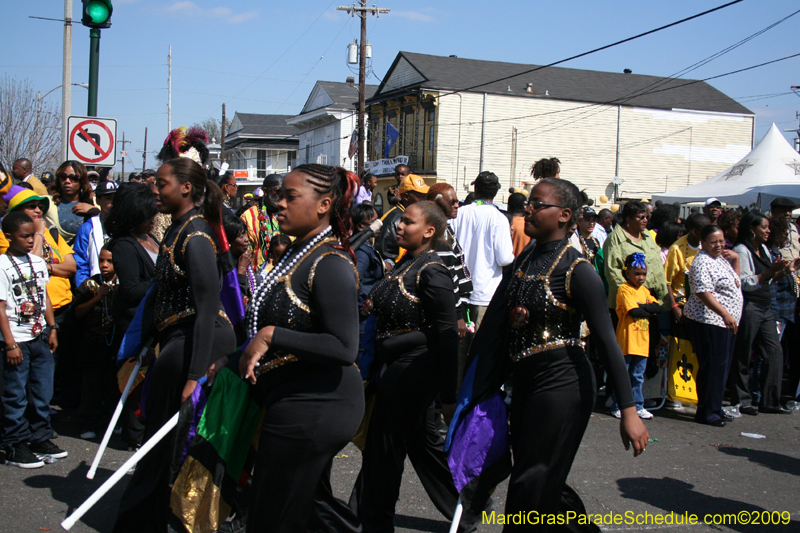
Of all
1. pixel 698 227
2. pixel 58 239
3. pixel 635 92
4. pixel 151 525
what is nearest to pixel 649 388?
pixel 698 227

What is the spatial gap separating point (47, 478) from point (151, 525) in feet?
5.67

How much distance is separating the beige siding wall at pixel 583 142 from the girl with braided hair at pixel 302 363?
33.2 metres

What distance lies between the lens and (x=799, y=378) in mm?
7945

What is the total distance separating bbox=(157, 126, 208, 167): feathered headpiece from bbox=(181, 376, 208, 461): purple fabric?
7.30 feet

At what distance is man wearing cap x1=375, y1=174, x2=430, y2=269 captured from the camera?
6379 millimetres

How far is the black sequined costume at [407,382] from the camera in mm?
3885

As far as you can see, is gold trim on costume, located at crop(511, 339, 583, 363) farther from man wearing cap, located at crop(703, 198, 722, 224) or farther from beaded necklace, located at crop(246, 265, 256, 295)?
man wearing cap, located at crop(703, 198, 722, 224)

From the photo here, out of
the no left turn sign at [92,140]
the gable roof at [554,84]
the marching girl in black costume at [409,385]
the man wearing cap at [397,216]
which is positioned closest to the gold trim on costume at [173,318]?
the marching girl in black costume at [409,385]

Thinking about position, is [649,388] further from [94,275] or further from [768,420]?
[94,275]

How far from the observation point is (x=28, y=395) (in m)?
5.21

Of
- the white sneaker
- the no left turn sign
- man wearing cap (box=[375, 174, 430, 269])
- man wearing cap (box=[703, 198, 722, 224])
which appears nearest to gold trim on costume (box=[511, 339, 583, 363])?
man wearing cap (box=[375, 174, 430, 269])

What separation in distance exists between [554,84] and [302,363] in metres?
38.1

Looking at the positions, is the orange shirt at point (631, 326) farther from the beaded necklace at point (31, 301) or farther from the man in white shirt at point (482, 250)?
the beaded necklace at point (31, 301)

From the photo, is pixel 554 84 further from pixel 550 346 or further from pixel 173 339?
pixel 173 339
